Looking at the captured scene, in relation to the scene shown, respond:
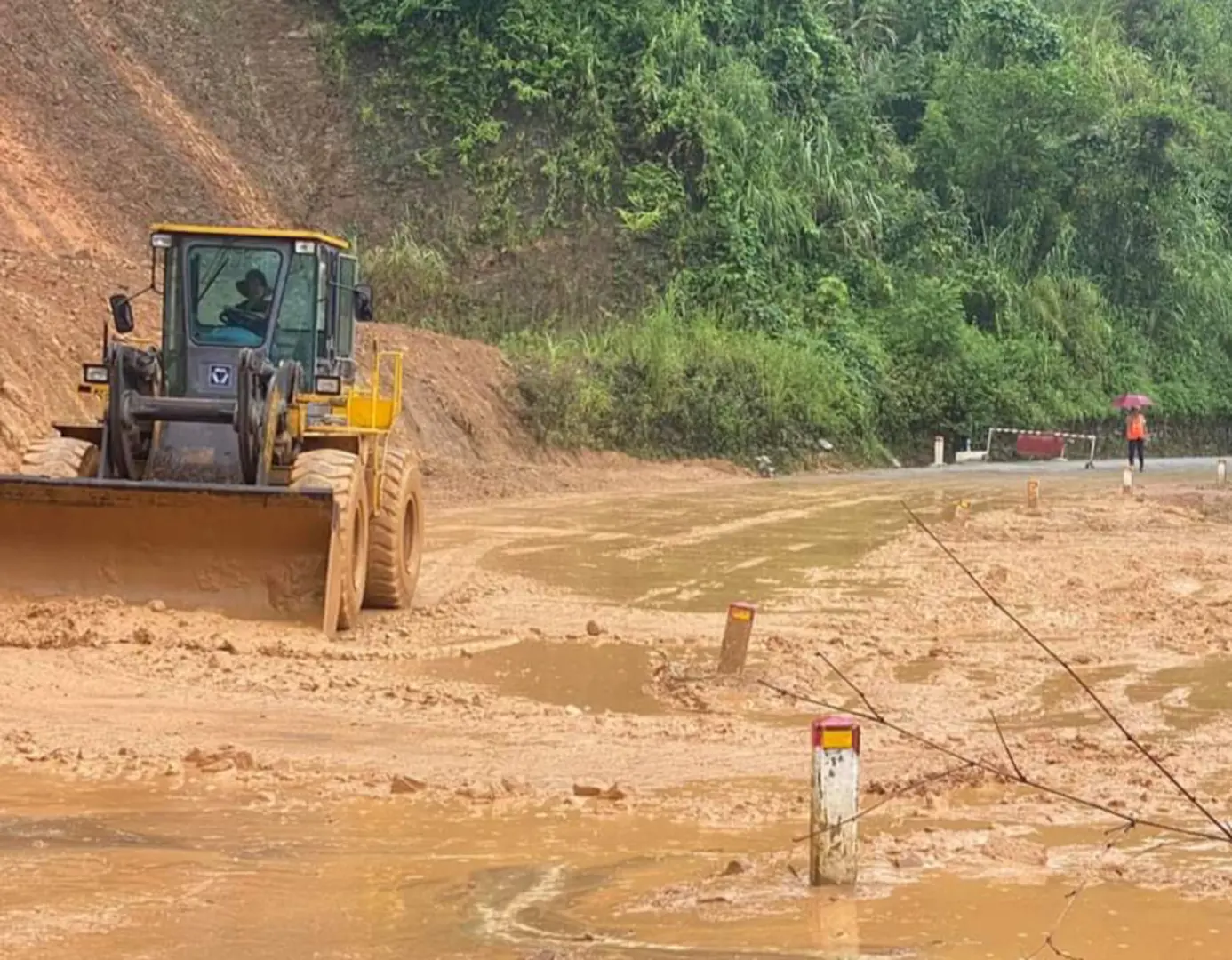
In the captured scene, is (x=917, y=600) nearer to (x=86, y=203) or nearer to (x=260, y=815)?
(x=260, y=815)

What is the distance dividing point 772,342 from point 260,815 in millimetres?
33576

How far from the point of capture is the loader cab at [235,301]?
14094 millimetres

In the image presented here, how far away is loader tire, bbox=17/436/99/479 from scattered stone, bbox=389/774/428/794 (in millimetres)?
6074

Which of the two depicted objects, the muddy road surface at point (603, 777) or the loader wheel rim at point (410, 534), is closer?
the muddy road surface at point (603, 777)

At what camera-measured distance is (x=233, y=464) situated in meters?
13.8

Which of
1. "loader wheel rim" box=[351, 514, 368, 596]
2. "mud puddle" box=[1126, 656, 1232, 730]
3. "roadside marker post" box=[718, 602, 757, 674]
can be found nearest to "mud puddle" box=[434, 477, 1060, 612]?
"loader wheel rim" box=[351, 514, 368, 596]

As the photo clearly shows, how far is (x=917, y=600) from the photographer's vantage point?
16281 millimetres

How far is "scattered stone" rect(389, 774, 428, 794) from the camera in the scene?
27.8 ft

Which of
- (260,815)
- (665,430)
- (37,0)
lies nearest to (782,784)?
(260,815)

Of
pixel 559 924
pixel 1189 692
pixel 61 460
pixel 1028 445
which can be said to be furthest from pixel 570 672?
pixel 1028 445

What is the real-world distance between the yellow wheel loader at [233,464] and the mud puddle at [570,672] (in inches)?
45.5

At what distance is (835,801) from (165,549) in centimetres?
700

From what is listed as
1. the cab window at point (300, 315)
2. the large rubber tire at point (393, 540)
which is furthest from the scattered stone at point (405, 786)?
the cab window at point (300, 315)

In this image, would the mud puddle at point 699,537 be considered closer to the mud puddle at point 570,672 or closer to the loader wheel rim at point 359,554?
the mud puddle at point 570,672
